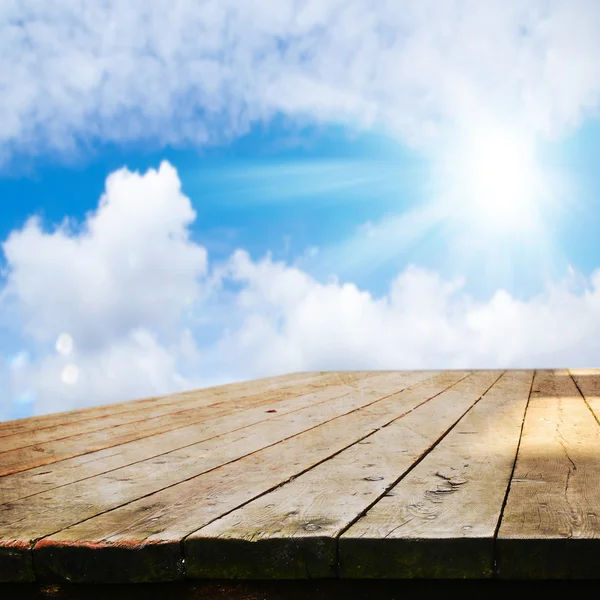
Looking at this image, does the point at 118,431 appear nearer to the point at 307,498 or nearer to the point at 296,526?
the point at 307,498

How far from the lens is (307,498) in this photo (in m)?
0.99

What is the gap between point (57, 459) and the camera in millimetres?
1493

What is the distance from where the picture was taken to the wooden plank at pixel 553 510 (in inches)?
31.0

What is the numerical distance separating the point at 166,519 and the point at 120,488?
26 cm

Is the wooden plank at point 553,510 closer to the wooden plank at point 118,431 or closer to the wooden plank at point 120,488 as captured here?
the wooden plank at point 120,488

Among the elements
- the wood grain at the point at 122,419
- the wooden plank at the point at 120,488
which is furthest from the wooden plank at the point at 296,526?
the wood grain at the point at 122,419

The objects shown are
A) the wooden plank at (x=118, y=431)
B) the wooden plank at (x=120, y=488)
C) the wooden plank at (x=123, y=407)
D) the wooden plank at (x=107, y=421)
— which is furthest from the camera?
Result: the wooden plank at (x=123, y=407)

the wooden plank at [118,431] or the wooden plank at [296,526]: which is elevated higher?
the wooden plank at [118,431]

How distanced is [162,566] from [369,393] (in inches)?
78.1

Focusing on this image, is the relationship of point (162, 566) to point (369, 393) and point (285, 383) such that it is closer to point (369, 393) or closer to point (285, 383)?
point (369, 393)

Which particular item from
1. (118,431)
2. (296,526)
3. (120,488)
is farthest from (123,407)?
(296,526)

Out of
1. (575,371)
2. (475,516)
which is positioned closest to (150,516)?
(475,516)

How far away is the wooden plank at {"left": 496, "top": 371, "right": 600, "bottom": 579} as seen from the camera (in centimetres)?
79

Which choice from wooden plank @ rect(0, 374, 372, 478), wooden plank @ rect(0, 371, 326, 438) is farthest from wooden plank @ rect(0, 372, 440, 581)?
wooden plank @ rect(0, 371, 326, 438)
